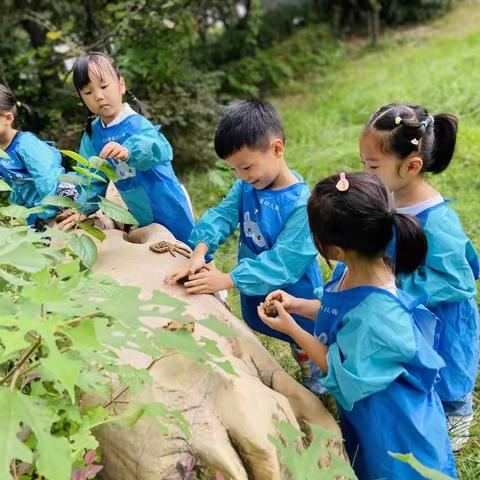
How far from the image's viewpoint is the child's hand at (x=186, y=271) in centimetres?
209

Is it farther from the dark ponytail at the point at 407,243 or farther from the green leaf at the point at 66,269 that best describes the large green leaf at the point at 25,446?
the dark ponytail at the point at 407,243

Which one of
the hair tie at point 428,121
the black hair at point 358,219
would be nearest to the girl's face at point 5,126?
the black hair at point 358,219

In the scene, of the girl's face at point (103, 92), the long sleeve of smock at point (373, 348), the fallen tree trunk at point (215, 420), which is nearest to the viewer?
the fallen tree trunk at point (215, 420)

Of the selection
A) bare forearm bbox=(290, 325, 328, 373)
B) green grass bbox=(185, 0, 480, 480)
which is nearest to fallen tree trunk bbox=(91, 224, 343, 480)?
bare forearm bbox=(290, 325, 328, 373)

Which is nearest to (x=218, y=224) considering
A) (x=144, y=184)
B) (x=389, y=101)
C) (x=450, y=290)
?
(x=144, y=184)

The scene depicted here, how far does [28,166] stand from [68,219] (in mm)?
465

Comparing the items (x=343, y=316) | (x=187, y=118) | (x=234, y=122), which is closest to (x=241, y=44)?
(x=187, y=118)

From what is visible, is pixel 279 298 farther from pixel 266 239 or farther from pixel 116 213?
pixel 116 213

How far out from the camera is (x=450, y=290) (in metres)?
2.12

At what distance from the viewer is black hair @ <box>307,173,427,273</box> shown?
171 centimetres

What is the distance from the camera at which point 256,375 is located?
1873 mm

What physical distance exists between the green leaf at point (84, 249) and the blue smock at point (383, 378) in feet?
2.50

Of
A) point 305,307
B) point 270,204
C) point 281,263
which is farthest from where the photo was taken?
point 270,204

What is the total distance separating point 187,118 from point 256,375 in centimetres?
412
